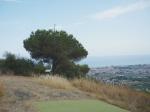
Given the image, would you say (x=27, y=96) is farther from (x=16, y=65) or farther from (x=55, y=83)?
(x=16, y=65)

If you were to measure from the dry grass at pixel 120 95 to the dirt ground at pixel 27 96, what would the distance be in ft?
4.24

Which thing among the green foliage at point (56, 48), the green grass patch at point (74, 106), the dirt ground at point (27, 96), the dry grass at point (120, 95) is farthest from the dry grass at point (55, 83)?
the green foliage at point (56, 48)

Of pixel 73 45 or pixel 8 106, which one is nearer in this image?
pixel 8 106

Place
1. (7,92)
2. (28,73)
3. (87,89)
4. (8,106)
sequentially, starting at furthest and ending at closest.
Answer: (28,73)
(87,89)
(7,92)
(8,106)

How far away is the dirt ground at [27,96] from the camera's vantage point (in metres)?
11.3

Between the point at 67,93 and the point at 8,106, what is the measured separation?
12.3ft

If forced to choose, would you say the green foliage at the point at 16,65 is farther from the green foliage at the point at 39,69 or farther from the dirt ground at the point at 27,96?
the dirt ground at the point at 27,96

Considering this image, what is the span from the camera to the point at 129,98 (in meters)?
15.6

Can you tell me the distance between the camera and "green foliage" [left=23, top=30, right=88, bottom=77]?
29.9m

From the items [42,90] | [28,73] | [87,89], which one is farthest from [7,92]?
[28,73]

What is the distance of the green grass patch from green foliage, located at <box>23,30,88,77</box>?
16255 mm

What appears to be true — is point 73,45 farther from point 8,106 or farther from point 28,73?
point 8,106

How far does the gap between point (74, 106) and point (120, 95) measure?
4.49 m

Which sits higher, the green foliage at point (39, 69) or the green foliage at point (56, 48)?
the green foliage at point (56, 48)
